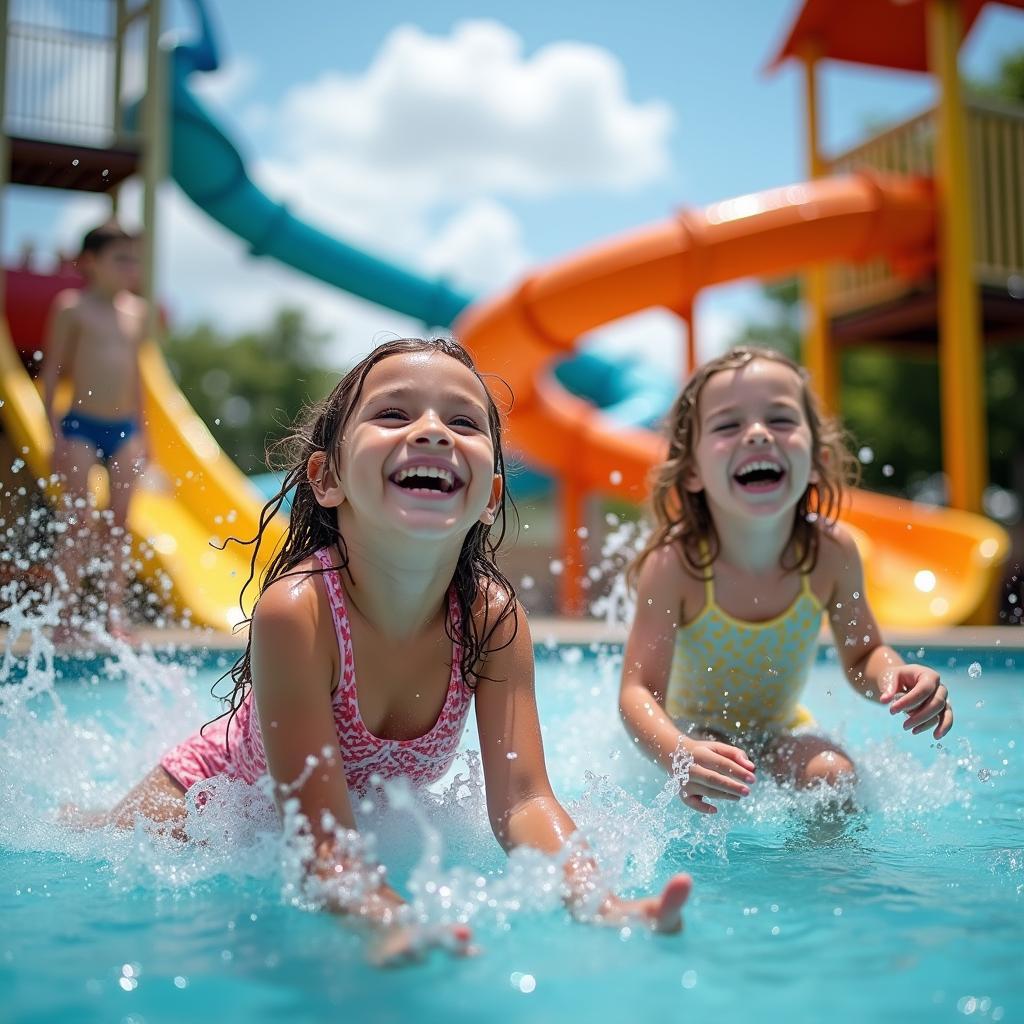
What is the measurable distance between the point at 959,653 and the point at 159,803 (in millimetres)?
3859

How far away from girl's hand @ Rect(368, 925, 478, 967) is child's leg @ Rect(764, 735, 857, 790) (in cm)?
137

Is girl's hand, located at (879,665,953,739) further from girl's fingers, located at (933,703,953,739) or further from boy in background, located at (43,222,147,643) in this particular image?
boy in background, located at (43,222,147,643)

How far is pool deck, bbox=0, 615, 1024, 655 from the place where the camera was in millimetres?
4891

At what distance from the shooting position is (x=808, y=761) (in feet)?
8.90

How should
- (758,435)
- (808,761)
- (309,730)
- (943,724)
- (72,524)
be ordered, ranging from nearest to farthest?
(309,730) → (943,724) → (808,761) → (758,435) → (72,524)

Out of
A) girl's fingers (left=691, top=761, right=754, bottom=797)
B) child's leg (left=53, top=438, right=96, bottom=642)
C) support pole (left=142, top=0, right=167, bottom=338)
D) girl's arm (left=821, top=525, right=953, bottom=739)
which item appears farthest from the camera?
support pole (left=142, top=0, right=167, bottom=338)

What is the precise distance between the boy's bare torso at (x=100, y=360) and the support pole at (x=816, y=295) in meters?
6.02

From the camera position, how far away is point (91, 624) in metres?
4.35

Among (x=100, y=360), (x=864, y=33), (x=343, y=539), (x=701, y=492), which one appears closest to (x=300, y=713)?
(x=343, y=539)

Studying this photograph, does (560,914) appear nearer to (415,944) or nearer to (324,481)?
(415,944)

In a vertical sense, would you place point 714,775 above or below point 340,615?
below

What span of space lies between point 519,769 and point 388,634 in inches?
13.4

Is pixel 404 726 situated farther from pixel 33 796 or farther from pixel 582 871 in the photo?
pixel 33 796

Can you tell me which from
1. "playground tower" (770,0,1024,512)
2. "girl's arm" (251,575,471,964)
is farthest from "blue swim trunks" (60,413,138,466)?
"playground tower" (770,0,1024,512)
